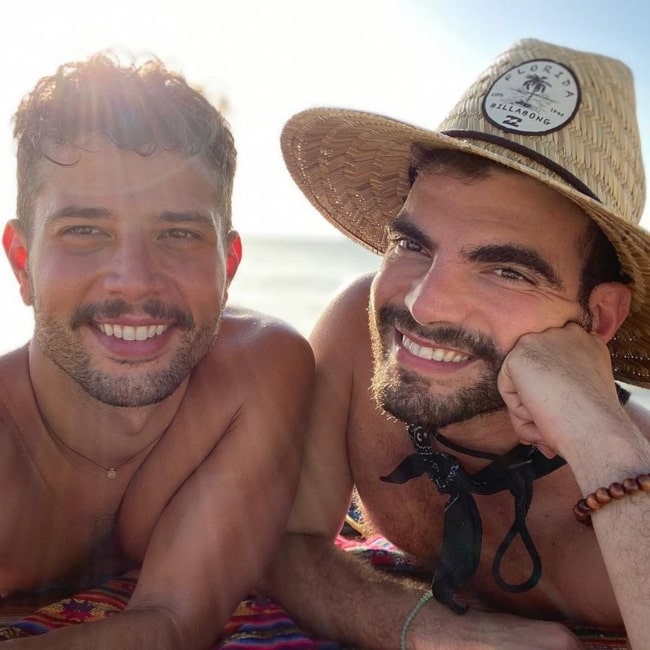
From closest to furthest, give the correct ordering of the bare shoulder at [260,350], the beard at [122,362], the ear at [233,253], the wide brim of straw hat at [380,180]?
the wide brim of straw hat at [380,180]
the beard at [122,362]
the bare shoulder at [260,350]
the ear at [233,253]

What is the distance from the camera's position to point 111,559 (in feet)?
10.4

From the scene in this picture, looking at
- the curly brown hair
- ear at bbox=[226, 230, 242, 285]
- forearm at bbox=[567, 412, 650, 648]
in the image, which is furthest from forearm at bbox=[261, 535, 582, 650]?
the curly brown hair

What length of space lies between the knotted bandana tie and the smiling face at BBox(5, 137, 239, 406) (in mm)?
861

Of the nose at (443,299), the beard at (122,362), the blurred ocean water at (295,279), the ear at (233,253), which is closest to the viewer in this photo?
the nose at (443,299)

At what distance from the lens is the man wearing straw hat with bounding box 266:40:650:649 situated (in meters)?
2.51

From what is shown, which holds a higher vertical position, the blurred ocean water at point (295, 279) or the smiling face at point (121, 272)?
the smiling face at point (121, 272)

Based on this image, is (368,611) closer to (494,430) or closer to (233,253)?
(494,430)

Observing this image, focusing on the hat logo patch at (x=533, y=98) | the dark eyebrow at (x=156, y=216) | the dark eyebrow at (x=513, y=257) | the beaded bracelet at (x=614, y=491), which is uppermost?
the hat logo patch at (x=533, y=98)

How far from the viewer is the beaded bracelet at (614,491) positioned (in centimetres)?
210

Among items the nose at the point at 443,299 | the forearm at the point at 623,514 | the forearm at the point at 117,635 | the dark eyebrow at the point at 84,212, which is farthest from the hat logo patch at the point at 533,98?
the forearm at the point at 117,635

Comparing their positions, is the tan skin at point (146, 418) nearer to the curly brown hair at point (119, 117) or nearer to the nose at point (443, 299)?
the curly brown hair at point (119, 117)

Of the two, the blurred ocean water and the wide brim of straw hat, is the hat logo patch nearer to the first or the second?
the wide brim of straw hat

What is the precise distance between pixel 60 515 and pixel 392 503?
1.24m

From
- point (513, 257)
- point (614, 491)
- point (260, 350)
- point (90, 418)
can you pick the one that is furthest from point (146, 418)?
point (614, 491)
